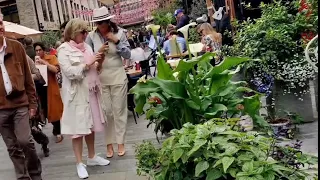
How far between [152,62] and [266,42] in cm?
854

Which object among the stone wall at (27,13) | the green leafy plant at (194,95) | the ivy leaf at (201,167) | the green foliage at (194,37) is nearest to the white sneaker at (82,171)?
the green leafy plant at (194,95)

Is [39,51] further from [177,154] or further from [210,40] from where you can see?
[177,154]

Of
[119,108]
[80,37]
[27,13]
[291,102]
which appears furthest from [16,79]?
[27,13]

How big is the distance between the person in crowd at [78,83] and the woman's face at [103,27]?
1.10 ft

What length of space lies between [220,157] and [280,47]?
306 cm

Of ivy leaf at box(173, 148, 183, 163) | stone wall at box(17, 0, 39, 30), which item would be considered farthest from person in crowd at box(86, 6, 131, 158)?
stone wall at box(17, 0, 39, 30)

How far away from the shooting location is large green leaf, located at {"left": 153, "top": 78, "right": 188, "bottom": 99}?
13.0 feet


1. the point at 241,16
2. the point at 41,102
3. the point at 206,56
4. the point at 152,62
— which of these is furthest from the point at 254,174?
the point at 152,62

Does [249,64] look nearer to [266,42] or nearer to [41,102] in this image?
[266,42]

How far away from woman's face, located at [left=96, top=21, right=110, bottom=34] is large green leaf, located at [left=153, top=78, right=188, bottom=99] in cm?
150

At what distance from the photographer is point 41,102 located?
7082 millimetres

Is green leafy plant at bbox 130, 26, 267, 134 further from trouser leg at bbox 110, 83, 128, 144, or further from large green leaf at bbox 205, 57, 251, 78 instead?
trouser leg at bbox 110, 83, 128, 144

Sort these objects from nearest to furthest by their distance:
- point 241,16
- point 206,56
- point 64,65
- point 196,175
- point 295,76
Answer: point 196,175 → point 206,56 → point 64,65 → point 295,76 → point 241,16

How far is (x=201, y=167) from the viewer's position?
2.78 metres
